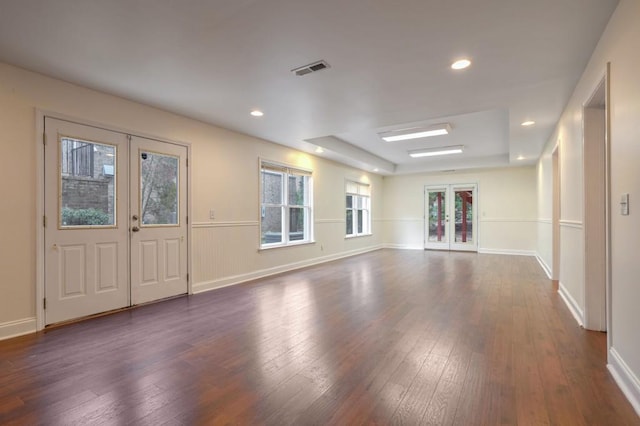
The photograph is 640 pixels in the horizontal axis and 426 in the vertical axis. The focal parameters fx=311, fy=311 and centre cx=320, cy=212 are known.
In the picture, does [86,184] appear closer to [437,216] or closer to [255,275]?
[255,275]

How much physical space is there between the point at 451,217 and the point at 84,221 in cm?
904

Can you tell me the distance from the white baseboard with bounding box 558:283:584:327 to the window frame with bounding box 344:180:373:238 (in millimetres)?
4980

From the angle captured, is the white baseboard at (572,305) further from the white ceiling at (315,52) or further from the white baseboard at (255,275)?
the white baseboard at (255,275)

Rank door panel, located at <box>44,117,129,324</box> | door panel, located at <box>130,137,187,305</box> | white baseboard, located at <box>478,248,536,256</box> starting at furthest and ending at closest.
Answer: white baseboard, located at <box>478,248,536,256</box> < door panel, located at <box>130,137,187,305</box> < door panel, located at <box>44,117,129,324</box>

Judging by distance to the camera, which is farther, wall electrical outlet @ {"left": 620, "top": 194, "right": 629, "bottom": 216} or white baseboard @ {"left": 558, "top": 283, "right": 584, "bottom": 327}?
white baseboard @ {"left": 558, "top": 283, "right": 584, "bottom": 327}

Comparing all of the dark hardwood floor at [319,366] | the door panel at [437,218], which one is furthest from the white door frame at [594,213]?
the door panel at [437,218]

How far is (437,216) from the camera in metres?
9.80

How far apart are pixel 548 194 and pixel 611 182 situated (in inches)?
163

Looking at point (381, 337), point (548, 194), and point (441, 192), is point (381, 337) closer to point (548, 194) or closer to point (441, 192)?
point (548, 194)

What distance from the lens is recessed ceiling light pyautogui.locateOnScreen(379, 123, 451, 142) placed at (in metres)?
5.39

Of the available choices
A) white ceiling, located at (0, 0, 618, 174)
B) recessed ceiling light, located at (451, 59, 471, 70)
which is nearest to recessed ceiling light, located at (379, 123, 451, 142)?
white ceiling, located at (0, 0, 618, 174)

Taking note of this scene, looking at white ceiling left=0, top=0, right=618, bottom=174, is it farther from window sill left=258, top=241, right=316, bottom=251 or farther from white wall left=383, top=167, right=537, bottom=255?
white wall left=383, top=167, right=537, bottom=255

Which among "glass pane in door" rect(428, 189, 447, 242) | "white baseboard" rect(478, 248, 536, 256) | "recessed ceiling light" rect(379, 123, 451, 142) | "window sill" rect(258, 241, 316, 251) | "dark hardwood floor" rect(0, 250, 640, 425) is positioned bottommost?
"dark hardwood floor" rect(0, 250, 640, 425)

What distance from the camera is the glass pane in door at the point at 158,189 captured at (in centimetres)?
396
